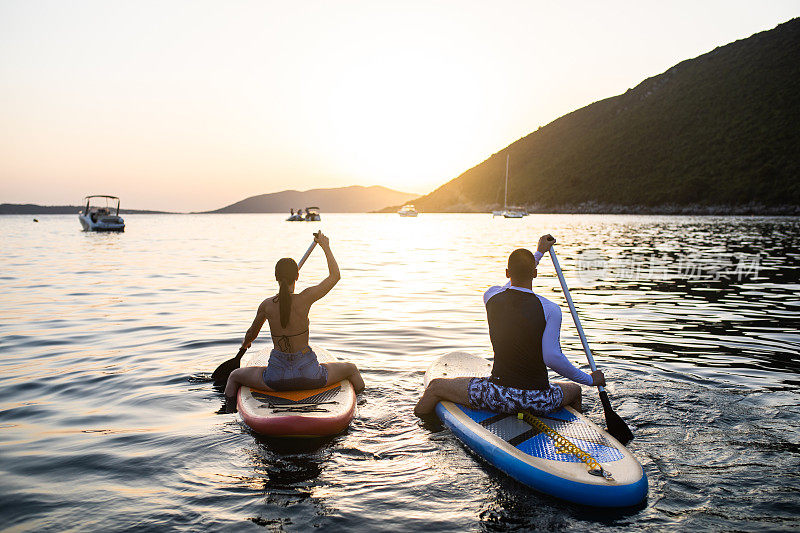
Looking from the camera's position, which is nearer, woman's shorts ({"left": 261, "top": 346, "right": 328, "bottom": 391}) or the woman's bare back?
the woman's bare back

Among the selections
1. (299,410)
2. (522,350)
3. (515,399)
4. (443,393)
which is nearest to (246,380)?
(299,410)

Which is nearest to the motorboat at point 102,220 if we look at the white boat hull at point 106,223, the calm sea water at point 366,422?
the white boat hull at point 106,223

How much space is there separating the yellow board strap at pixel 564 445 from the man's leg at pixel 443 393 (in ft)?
2.42

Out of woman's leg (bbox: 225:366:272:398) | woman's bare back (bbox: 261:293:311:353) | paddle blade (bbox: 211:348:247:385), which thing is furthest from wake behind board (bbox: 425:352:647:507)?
paddle blade (bbox: 211:348:247:385)

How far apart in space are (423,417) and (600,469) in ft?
8.04

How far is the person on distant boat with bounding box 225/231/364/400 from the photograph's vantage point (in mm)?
6258

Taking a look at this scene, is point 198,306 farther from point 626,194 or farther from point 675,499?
point 626,194

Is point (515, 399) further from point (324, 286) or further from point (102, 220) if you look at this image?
point (102, 220)

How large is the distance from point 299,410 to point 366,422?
0.84 meters

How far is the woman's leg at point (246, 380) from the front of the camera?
22.5 ft

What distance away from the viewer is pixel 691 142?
402ft

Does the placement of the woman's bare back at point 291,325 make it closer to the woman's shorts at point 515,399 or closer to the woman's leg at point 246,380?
the woman's leg at point 246,380

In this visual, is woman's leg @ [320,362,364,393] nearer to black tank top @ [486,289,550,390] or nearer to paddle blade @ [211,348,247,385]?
paddle blade @ [211,348,247,385]

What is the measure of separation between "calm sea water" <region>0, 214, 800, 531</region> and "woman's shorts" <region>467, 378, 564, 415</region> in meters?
0.56
